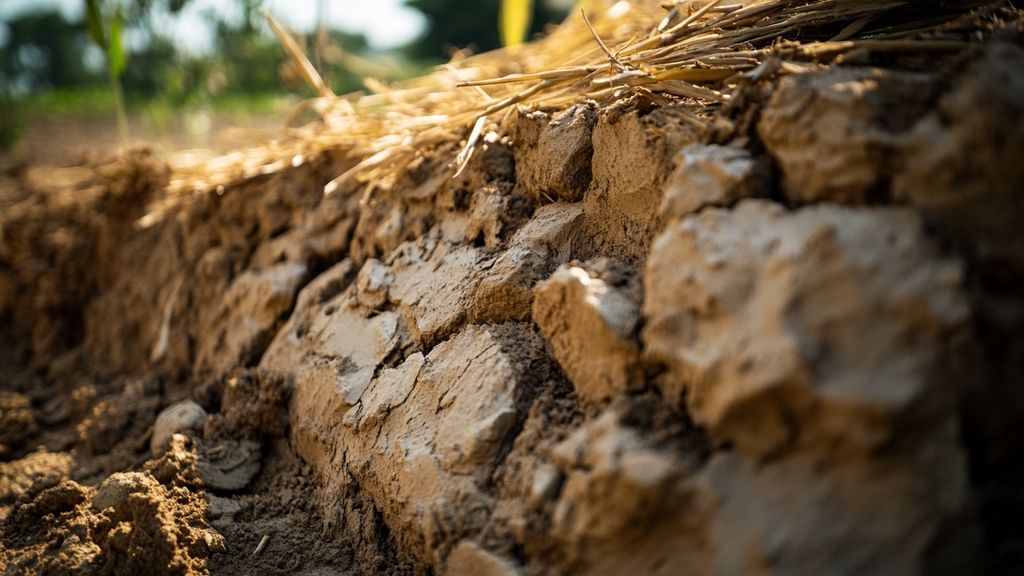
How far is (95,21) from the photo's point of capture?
3.05 meters

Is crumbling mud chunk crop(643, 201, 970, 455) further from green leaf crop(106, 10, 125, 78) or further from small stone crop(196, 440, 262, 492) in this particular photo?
green leaf crop(106, 10, 125, 78)

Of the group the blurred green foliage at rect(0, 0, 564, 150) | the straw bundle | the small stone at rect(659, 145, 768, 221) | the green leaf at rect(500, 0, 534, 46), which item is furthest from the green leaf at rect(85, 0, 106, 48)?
the small stone at rect(659, 145, 768, 221)

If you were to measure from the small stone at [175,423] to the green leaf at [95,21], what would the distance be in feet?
6.61

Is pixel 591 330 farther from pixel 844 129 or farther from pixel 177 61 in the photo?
pixel 177 61

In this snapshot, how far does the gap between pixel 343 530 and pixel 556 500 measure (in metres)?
0.60

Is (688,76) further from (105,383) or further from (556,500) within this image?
(105,383)

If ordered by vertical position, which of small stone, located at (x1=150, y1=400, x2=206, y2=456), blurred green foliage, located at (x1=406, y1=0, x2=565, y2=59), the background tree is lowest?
small stone, located at (x1=150, y1=400, x2=206, y2=456)

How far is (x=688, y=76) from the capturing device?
4.83ft

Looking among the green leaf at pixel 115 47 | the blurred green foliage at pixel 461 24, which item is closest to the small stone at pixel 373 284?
the green leaf at pixel 115 47

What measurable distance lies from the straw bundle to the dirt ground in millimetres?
62

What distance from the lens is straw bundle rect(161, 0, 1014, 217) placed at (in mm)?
1312

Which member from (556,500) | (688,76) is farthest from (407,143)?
(556,500)

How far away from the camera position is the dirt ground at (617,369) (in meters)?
0.96

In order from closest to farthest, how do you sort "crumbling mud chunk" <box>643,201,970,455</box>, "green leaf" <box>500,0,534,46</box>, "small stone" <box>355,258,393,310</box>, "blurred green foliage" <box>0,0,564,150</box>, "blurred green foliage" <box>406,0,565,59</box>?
"crumbling mud chunk" <box>643,201,970,455</box>
"small stone" <box>355,258,393,310</box>
"green leaf" <box>500,0,534,46</box>
"blurred green foliage" <box>0,0,564,150</box>
"blurred green foliage" <box>406,0,565,59</box>
